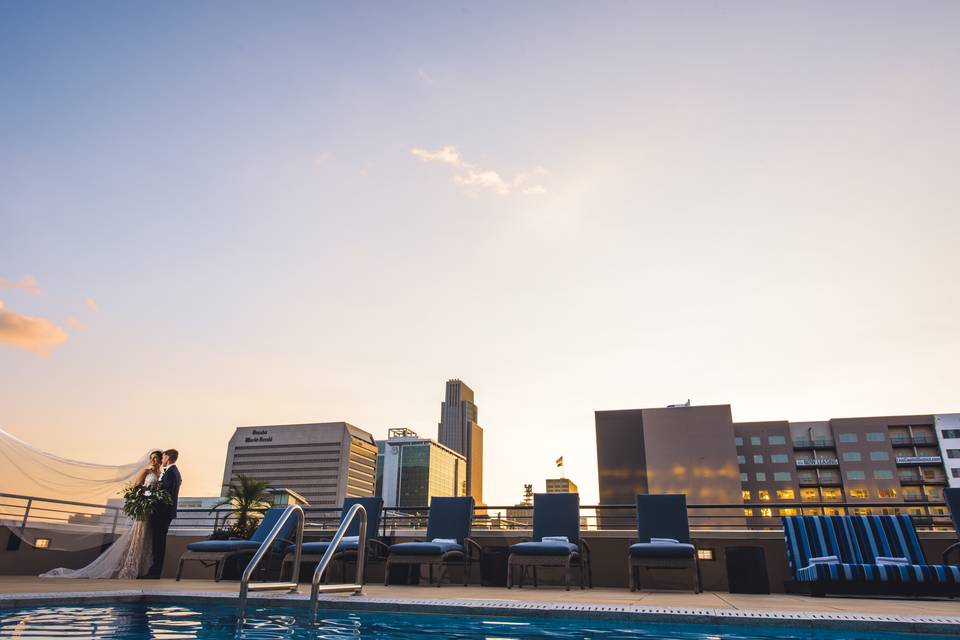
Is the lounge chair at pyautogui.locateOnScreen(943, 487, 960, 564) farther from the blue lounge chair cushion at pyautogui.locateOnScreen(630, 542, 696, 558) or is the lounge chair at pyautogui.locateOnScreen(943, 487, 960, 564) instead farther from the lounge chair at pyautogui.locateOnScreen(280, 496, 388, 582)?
the lounge chair at pyautogui.locateOnScreen(280, 496, 388, 582)

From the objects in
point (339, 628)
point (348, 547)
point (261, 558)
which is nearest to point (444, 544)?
point (348, 547)

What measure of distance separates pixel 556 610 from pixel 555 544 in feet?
9.94

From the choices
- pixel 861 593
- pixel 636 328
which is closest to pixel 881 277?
pixel 636 328

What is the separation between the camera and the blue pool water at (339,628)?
10.9 ft

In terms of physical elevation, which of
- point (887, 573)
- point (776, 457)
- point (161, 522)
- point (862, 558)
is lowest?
point (887, 573)

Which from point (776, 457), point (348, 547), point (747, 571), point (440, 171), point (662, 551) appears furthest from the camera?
point (776, 457)

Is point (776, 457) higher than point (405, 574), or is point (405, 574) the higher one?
point (776, 457)

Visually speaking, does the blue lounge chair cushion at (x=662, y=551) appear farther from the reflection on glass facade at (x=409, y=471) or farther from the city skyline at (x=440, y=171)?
the reflection on glass facade at (x=409, y=471)

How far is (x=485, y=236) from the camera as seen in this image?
47.0ft

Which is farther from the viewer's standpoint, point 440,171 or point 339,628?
point 440,171

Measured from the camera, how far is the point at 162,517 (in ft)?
29.0

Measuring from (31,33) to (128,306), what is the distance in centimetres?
611

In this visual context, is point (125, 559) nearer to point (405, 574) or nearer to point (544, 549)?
point (405, 574)

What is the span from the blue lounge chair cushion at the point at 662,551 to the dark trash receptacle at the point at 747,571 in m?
0.71
